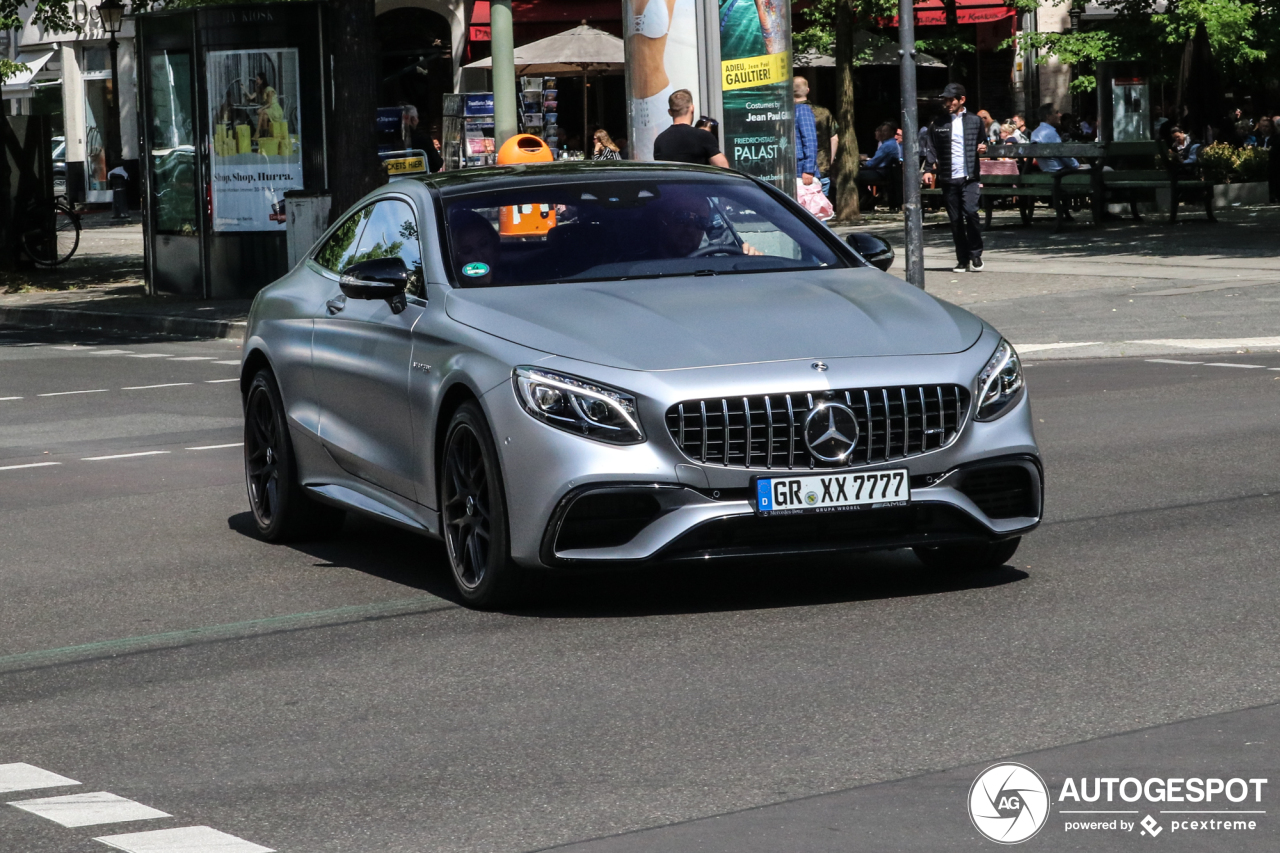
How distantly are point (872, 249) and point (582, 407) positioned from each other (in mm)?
1892

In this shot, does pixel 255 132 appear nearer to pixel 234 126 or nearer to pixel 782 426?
pixel 234 126

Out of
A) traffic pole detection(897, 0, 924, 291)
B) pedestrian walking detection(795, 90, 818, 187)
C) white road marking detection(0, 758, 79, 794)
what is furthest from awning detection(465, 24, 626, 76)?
white road marking detection(0, 758, 79, 794)

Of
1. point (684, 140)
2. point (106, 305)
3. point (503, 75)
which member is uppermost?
point (503, 75)

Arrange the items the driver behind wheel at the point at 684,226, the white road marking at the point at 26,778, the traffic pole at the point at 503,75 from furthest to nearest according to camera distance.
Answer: the traffic pole at the point at 503,75, the driver behind wheel at the point at 684,226, the white road marking at the point at 26,778

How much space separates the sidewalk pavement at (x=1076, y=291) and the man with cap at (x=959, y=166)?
1.41 feet

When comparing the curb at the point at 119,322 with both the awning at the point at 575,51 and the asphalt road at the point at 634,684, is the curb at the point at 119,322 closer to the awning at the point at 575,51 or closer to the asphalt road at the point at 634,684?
the asphalt road at the point at 634,684

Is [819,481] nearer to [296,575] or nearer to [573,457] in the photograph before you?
[573,457]

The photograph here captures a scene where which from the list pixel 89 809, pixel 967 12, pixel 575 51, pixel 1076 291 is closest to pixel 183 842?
pixel 89 809

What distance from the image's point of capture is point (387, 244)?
27.8 feet

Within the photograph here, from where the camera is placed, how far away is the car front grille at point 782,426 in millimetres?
6852

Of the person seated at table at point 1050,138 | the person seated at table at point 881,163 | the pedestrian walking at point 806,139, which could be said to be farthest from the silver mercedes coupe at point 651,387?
the person seated at table at point 881,163

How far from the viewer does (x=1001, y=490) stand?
732 cm

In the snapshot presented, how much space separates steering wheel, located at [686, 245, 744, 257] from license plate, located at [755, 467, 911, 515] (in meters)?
1.43

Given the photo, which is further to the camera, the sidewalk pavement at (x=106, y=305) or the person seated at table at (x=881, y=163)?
the person seated at table at (x=881, y=163)
